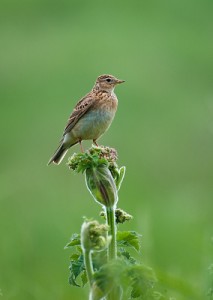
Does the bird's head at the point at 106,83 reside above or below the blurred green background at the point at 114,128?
below

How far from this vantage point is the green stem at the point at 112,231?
14.5 feet

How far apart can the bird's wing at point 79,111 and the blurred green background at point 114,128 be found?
0.54 meters

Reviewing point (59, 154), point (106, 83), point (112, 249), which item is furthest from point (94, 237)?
point (106, 83)

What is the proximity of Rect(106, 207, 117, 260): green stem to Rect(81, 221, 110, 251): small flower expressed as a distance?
0.73 ft

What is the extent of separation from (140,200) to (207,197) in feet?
3.00

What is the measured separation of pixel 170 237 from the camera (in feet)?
33.0

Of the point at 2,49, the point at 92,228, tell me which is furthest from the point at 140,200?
the point at 2,49

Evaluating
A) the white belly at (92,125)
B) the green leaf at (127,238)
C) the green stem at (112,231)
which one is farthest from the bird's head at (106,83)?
the green stem at (112,231)

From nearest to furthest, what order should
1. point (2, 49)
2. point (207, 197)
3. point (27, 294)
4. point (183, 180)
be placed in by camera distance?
1. point (27, 294)
2. point (207, 197)
3. point (183, 180)
4. point (2, 49)

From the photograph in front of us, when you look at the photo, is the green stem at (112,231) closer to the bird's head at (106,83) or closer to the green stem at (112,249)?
the green stem at (112,249)

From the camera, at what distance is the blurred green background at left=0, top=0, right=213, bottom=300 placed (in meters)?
6.70

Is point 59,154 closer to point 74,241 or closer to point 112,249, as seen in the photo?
point 74,241

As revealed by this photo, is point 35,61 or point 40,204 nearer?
point 40,204

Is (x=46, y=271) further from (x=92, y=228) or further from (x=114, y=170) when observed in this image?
(x=92, y=228)
